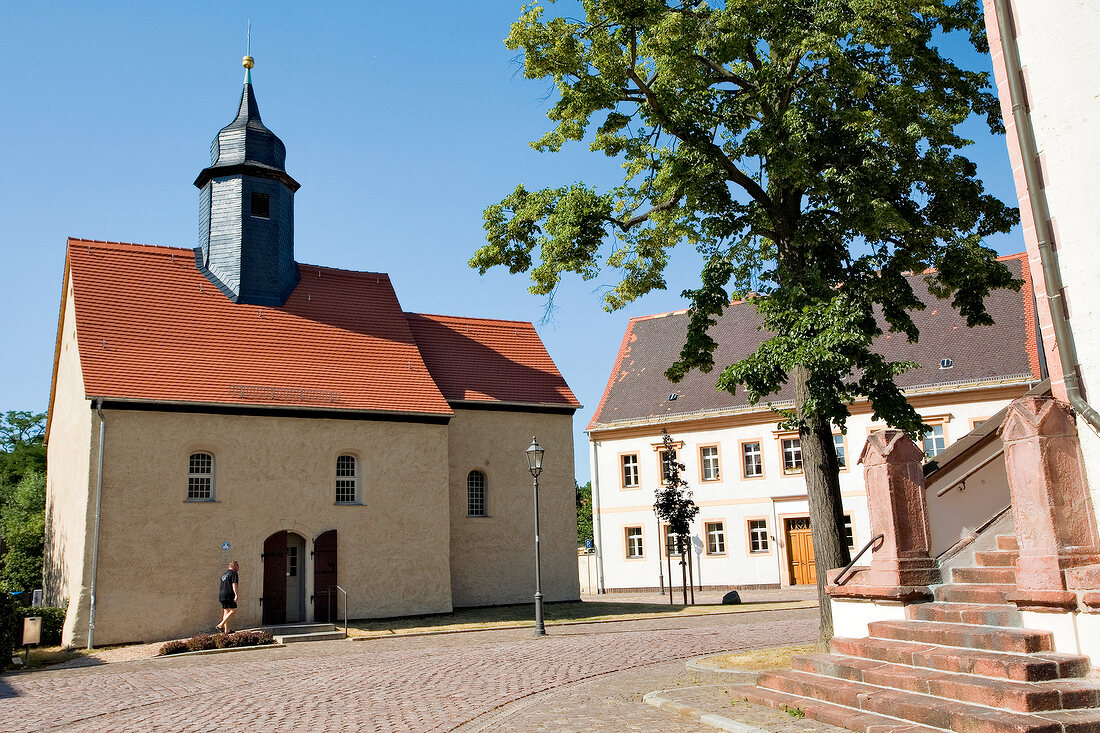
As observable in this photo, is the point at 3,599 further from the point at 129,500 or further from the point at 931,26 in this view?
the point at 931,26

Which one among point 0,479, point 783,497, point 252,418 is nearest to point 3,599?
point 252,418

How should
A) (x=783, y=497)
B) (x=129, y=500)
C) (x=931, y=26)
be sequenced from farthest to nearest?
(x=783, y=497)
(x=129, y=500)
(x=931, y=26)

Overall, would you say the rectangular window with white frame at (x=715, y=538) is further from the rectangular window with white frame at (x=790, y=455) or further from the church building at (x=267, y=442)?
the church building at (x=267, y=442)

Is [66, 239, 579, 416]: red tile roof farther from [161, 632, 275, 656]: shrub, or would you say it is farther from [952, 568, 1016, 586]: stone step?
[952, 568, 1016, 586]: stone step

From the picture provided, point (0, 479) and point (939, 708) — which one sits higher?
point (0, 479)

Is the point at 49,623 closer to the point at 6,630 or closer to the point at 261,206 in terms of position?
the point at 6,630

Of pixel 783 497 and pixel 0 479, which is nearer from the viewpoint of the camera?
pixel 783 497

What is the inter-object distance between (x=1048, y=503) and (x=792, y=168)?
533cm

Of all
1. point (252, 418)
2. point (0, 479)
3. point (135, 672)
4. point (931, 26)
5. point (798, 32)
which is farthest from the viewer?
point (0, 479)

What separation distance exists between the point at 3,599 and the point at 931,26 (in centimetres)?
1874

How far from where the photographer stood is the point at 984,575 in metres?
8.88

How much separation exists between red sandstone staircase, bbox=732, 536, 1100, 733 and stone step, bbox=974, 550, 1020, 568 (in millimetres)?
10

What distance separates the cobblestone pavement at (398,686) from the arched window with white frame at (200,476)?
5474 mm

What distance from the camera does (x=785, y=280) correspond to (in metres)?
12.5
